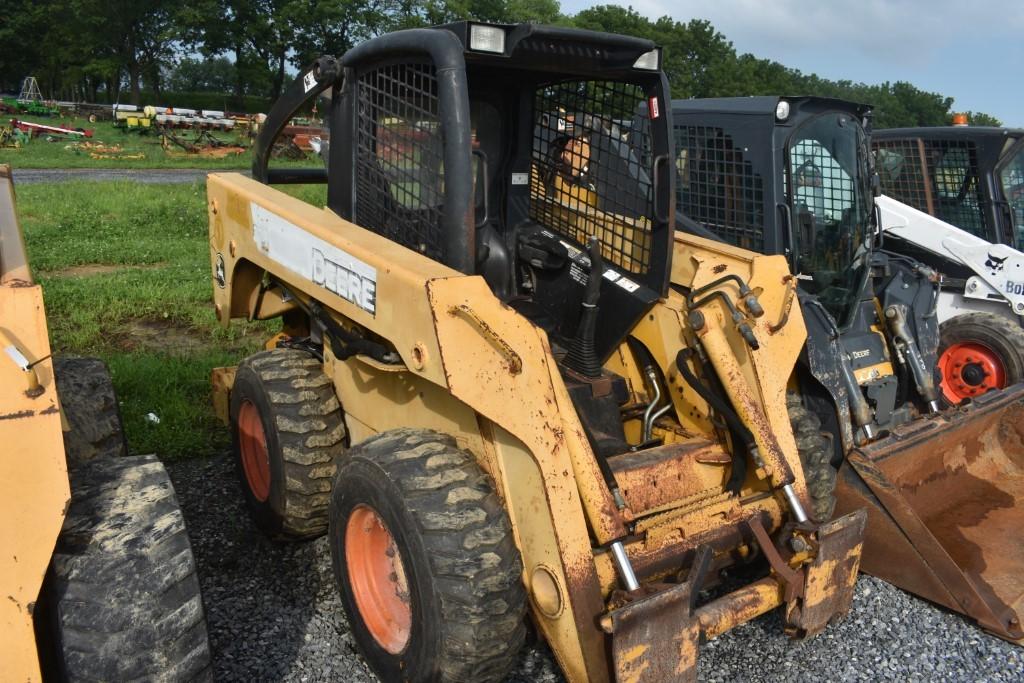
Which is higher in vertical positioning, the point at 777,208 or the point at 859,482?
the point at 777,208

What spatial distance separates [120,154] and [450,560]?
22.3 metres

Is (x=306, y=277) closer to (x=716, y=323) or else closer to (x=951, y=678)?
(x=716, y=323)

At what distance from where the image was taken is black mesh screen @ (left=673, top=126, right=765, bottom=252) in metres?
4.92

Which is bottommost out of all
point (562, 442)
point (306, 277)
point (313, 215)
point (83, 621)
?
point (83, 621)

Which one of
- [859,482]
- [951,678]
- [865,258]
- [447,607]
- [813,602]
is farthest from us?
[865,258]

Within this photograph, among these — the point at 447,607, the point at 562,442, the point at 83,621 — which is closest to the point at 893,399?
the point at 562,442

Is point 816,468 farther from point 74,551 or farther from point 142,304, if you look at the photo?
point 142,304

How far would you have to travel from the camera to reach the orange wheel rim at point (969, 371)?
6062 mm

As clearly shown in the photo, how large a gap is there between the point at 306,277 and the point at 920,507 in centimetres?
295

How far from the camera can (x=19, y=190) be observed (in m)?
13.2

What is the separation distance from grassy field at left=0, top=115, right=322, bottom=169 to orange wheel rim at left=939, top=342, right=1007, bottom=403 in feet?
45.6

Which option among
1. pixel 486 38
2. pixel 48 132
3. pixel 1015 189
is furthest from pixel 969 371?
pixel 48 132

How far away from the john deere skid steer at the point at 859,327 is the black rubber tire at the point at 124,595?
2.57 meters

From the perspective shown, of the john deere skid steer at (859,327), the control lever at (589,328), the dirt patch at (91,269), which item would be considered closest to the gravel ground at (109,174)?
the dirt patch at (91,269)
